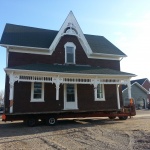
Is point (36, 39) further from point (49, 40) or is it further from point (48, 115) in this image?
point (48, 115)

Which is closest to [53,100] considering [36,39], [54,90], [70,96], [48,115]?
[54,90]

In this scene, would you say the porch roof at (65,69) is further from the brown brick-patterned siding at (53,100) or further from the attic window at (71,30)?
the attic window at (71,30)

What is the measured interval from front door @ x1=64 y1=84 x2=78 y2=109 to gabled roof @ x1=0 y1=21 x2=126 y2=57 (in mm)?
4389

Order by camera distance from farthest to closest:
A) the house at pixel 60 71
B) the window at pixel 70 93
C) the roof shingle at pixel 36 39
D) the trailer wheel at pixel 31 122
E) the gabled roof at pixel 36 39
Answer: the window at pixel 70 93 < the roof shingle at pixel 36 39 < the gabled roof at pixel 36 39 < the house at pixel 60 71 < the trailer wheel at pixel 31 122

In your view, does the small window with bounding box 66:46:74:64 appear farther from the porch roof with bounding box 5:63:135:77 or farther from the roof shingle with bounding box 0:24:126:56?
the roof shingle with bounding box 0:24:126:56

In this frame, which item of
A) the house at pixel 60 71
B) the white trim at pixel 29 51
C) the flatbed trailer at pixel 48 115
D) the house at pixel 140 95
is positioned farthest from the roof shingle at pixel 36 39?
the house at pixel 140 95

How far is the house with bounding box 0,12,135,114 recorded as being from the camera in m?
19.6

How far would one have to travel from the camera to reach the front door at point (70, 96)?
2169 centimetres

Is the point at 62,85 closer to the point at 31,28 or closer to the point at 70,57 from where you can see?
the point at 70,57

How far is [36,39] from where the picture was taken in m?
23.2

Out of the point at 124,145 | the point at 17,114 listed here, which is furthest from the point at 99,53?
the point at 124,145

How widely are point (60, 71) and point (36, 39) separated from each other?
537cm

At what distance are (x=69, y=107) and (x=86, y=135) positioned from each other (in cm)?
847

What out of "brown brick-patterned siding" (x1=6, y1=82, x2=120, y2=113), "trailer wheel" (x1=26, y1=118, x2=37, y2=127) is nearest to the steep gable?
"brown brick-patterned siding" (x1=6, y1=82, x2=120, y2=113)
